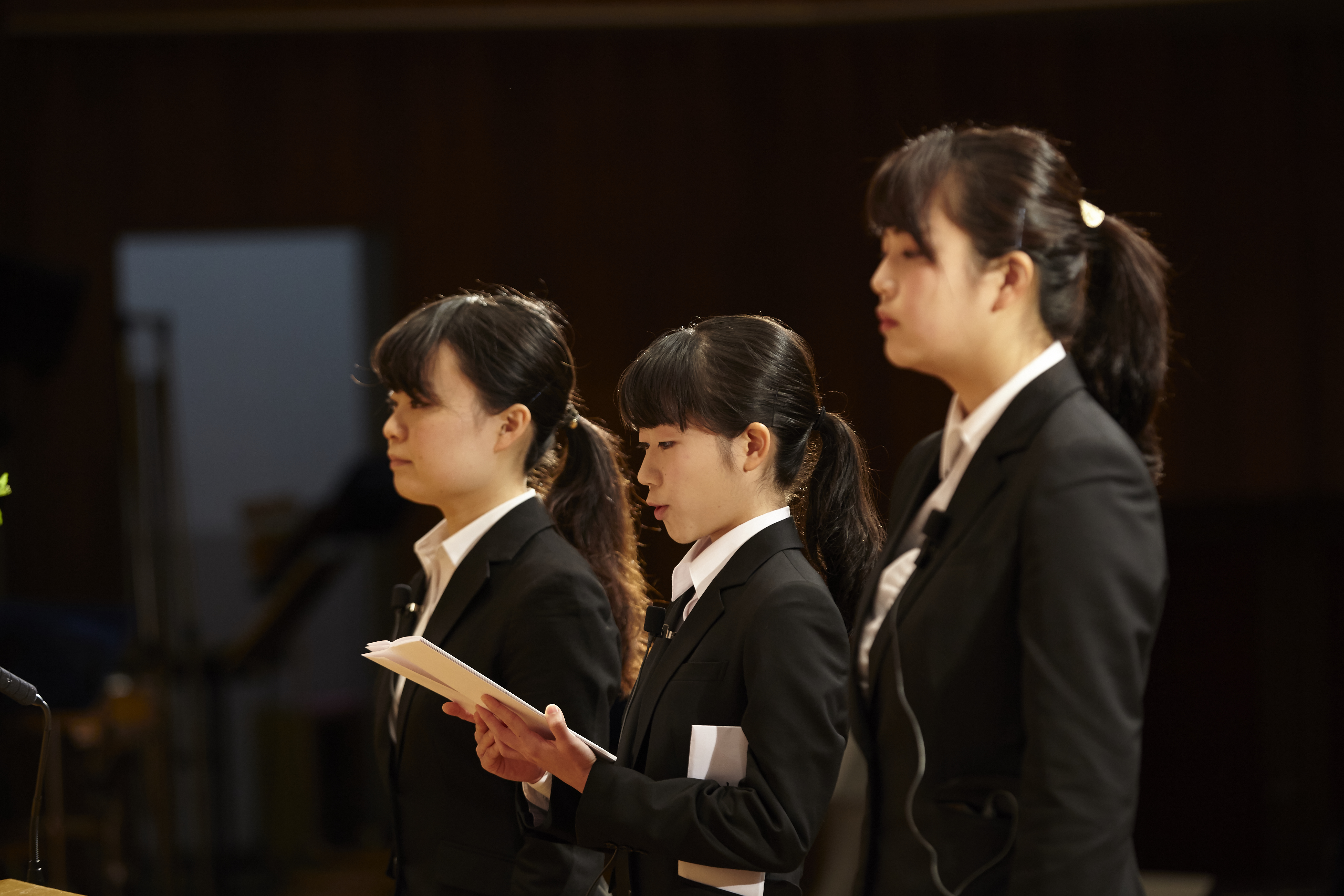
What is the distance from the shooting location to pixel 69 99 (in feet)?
12.5

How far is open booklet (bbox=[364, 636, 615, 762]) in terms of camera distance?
1244 millimetres

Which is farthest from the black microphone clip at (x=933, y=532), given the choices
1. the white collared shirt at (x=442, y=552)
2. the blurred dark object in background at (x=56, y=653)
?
the blurred dark object in background at (x=56, y=653)

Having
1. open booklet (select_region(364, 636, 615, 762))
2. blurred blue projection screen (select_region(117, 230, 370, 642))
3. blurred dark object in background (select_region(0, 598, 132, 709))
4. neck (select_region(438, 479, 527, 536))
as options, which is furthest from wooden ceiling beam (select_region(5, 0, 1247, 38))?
open booklet (select_region(364, 636, 615, 762))

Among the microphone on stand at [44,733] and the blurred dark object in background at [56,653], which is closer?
the microphone on stand at [44,733]

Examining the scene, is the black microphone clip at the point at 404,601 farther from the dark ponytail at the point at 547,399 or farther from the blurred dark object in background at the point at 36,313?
the blurred dark object in background at the point at 36,313

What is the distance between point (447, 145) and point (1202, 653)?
2536mm

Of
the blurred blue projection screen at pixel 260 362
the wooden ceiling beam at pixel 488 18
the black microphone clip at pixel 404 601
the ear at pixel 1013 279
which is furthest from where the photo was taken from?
the blurred blue projection screen at pixel 260 362

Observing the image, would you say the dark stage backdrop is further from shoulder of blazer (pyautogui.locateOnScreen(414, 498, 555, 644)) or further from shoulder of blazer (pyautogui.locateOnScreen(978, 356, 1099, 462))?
shoulder of blazer (pyautogui.locateOnScreen(978, 356, 1099, 462))

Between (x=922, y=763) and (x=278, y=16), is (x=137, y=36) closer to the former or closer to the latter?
(x=278, y=16)

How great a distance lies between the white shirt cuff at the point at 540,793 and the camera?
4.89 ft

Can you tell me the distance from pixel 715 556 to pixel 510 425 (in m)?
0.41

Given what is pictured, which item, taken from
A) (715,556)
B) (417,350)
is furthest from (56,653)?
(715,556)

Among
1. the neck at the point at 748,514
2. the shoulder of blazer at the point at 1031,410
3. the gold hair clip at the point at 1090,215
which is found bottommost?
the neck at the point at 748,514

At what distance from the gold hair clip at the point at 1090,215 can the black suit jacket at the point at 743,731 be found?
437mm
